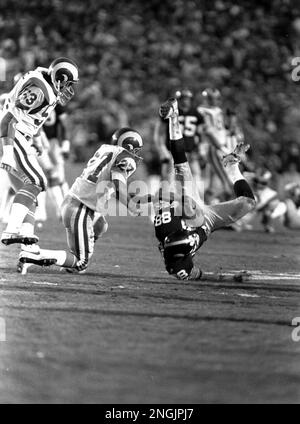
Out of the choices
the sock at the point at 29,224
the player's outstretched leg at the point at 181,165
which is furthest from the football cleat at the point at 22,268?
the player's outstretched leg at the point at 181,165

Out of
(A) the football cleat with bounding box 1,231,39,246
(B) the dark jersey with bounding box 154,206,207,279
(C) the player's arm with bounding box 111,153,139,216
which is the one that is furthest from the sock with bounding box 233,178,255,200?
(A) the football cleat with bounding box 1,231,39,246

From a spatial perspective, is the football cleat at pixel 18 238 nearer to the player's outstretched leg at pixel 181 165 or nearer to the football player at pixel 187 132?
the player's outstretched leg at pixel 181 165

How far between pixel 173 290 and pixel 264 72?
48.8 feet

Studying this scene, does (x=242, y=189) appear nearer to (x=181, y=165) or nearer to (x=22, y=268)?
(x=181, y=165)

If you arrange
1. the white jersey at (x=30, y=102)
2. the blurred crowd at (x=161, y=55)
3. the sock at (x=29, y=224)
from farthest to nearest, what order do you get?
1. the blurred crowd at (x=161, y=55)
2. the white jersey at (x=30, y=102)
3. the sock at (x=29, y=224)

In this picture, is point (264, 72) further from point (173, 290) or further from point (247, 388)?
point (247, 388)

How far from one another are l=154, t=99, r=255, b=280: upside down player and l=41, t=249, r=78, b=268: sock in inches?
29.0

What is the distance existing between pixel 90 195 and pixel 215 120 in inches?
272

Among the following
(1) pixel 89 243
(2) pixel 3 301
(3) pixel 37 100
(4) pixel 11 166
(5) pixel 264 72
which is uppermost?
(5) pixel 264 72

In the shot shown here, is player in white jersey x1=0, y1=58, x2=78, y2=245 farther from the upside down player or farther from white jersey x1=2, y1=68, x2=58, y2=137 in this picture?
the upside down player

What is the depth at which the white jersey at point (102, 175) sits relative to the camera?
7.17 m

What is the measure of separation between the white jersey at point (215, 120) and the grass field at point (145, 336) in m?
5.30
